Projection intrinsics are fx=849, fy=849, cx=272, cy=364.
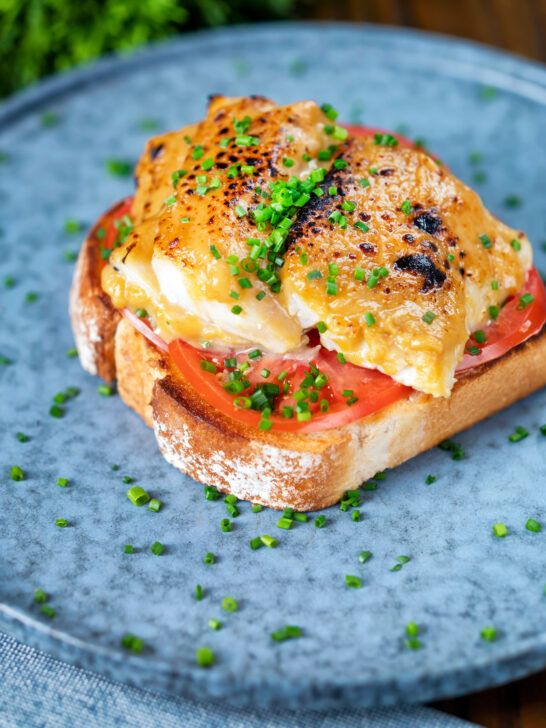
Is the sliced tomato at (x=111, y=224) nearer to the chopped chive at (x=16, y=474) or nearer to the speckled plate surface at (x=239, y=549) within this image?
the speckled plate surface at (x=239, y=549)

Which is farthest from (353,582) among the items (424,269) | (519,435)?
(424,269)

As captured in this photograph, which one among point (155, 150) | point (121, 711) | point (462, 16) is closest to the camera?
point (121, 711)

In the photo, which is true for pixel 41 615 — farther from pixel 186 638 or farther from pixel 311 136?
pixel 311 136

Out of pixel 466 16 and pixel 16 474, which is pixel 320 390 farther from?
pixel 466 16

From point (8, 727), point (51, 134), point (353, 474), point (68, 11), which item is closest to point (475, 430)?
point (353, 474)

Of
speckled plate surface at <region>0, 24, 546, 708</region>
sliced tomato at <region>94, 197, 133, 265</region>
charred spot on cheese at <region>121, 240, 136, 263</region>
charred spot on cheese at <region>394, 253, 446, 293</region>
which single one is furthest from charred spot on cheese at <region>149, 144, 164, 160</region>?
charred spot on cheese at <region>394, 253, 446, 293</region>
